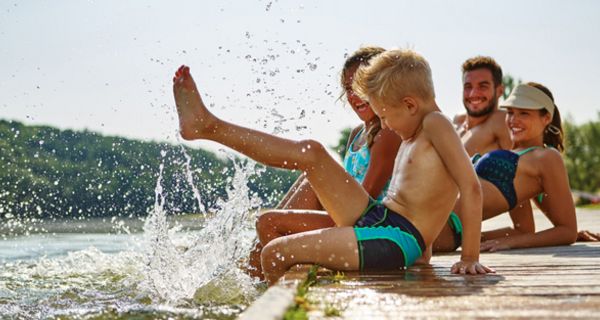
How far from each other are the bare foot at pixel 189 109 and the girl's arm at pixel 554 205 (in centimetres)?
275

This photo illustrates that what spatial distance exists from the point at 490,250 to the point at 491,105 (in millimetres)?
2091

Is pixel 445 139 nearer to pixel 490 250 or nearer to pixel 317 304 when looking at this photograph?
pixel 317 304

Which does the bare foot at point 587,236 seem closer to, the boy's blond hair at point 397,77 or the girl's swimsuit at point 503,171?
the girl's swimsuit at point 503,171

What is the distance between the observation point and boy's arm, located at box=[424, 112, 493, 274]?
11.8ft

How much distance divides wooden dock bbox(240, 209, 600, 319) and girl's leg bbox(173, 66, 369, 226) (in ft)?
1.20

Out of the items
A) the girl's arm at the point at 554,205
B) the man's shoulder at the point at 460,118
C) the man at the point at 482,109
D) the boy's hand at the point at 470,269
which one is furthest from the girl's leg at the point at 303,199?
the man's shoulder at the point at 460,118

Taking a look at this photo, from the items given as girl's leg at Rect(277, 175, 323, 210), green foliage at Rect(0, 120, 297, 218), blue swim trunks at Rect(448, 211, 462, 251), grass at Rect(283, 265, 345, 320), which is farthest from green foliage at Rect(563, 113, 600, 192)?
grass at Rect(283, 265, 345, 320)

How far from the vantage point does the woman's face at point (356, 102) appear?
4.76 m

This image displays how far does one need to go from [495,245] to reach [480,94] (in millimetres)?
2038

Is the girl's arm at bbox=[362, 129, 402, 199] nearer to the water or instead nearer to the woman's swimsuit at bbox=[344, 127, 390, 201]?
the woman's swimsuit at bbox=[344, 127, 390, 201]

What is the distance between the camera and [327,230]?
12.2 ft

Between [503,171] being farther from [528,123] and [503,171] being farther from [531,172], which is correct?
[528,123]

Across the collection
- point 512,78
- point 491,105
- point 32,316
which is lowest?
point 32,316

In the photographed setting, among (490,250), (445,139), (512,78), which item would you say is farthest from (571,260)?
(512,78)
